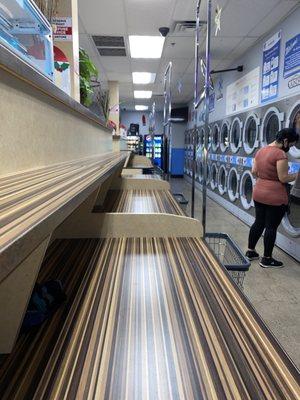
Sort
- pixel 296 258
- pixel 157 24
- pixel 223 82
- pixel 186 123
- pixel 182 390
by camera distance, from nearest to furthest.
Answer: pixel 182 390 → pixel 296 258 → pixel 157 24 → pixel 223 82 → pixel 186 123

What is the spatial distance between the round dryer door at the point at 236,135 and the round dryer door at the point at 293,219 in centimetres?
192

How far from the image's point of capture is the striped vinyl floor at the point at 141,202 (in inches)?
66.3

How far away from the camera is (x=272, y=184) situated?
122 inches

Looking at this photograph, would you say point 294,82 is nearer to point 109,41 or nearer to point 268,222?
point 268,222

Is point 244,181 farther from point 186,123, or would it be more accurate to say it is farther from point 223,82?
point 186,123

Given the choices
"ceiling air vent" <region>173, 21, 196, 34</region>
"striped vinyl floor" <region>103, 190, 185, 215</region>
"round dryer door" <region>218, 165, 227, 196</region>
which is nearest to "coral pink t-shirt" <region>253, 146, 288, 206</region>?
"striped vinyl floor" <region>103, 190, 185, 215</region>

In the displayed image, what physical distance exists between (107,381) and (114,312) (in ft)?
0.71

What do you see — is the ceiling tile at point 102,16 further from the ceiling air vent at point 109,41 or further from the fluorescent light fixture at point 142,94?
the fluorescent light fixture at point 142,94

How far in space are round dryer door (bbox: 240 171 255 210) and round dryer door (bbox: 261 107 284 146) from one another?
2.35 feet

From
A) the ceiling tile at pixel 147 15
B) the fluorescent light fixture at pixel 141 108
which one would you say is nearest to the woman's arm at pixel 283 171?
the ceiling tile at pixel 147 15

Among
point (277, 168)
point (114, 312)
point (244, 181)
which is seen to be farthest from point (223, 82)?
point (114, 312)

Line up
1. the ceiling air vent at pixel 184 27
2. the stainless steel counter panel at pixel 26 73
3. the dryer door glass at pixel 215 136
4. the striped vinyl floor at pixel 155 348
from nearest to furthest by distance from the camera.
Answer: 1. the striped vinyl floor at pixel 155 348
2. the stainless steel counter panel at pixel 26 73
3. the ceiling air vent at pixel 184 27
4. the dryer door glass at pixel 215 136

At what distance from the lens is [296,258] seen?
3.42 metres

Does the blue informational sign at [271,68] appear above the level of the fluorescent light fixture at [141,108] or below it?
below
